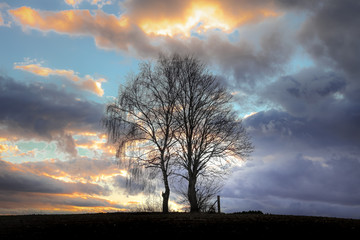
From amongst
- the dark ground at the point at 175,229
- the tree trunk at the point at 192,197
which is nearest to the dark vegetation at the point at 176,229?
the dark ground at the point at 175,229

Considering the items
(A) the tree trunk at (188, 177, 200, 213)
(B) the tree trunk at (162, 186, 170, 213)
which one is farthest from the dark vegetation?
(A) the tree trunk at (188, 177, 200, 213)

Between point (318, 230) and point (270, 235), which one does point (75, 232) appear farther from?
point (318, 230)

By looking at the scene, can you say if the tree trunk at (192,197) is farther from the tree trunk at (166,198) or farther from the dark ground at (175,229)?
the dark ground at (175,229)

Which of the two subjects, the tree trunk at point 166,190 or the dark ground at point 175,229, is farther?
the tree trunk at point 166,190

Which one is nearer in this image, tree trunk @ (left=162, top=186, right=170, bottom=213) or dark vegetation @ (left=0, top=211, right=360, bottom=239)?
dark vegetation @ (left=0, top=211, right=360, bottom=239)

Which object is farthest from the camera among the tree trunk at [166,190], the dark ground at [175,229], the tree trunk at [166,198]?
the tree trunk at [166,190]

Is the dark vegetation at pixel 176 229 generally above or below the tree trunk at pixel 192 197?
below

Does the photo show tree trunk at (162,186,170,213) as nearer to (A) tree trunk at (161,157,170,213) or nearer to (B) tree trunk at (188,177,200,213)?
(A) tree trunk at (161,157,170,213)

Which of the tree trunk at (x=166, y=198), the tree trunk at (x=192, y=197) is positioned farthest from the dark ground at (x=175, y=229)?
the tree trunk at (x=192, y=197)

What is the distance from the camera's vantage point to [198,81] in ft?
85.9

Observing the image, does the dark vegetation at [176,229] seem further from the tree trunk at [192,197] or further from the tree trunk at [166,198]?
the tree trunk at [192,197]

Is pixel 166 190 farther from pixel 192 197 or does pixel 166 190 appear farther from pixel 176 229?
pixel 176 229

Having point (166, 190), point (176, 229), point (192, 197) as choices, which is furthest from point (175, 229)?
point (192, 197)

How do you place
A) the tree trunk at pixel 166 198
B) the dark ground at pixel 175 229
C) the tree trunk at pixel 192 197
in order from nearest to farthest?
1. the dark ground at pixel 175 229
2. the tree trunk at pixel 166 198
3. the tree trunk at pixel 192 197
